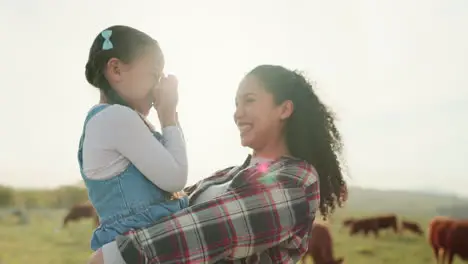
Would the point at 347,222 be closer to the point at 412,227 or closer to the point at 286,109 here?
the point at 412,227

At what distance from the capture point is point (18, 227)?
7031 millimetres

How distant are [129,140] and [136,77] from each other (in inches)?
4.9

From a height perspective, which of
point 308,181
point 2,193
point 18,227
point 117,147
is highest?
point 117,147

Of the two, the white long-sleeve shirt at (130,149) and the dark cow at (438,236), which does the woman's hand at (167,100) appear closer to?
the white long-sleeve shirt at (130,149)

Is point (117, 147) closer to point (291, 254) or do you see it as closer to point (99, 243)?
point (99, 243)

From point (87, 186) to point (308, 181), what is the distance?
1.31ft

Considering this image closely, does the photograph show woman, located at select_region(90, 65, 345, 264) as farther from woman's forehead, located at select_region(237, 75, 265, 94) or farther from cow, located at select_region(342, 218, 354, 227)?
cow, located at select_region(342, 218, 354, 227)

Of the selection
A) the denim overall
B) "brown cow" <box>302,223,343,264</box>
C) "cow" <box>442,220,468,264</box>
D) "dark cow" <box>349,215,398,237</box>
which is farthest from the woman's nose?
"dark cow" <box>349,215,398,237</box>

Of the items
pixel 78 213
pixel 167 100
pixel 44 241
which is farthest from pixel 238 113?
pixel 78 213

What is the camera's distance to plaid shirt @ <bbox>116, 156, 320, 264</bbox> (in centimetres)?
92

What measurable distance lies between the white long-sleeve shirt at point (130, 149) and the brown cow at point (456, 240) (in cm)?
521

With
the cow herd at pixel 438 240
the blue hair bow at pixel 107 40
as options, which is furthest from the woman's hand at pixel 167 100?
the cow herd at pixel 438 240

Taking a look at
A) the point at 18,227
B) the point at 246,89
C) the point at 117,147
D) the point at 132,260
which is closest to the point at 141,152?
the point at 117,147

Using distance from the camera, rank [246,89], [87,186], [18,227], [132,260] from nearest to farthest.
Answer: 1. [132,260]
2. [87,186]
3. [246,89]
4. [18,227]
